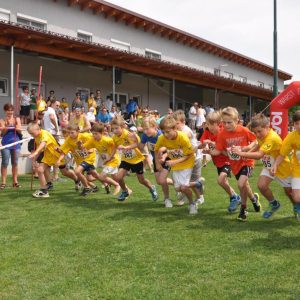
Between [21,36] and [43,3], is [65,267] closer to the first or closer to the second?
[21,36]

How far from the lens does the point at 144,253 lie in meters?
4.92

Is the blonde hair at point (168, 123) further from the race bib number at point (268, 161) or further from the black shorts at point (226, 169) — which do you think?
the race bib number at point (268, 161)

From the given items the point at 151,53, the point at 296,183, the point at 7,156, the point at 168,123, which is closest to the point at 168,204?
the point at 168,123

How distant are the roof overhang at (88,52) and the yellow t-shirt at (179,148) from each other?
925 centimetres

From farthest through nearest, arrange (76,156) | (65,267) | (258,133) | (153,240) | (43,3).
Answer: (43,3)
(76,156)
(258,133)
(153,240)
(65,267)

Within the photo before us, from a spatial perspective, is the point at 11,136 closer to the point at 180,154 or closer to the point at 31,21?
the point at 180,154

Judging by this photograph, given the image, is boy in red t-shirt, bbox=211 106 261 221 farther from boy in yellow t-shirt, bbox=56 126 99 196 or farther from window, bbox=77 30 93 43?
window, bbox=77 30 93 43

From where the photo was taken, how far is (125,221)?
6.62m

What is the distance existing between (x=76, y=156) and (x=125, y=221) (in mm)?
2947

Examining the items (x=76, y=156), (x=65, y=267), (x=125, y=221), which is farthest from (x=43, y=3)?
(x=65, y=267)

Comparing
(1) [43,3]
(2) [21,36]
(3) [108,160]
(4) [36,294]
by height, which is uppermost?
(1) [43,3]

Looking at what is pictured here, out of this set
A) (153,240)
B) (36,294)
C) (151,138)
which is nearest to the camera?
(36,294)

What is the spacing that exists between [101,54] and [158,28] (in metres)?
9.43

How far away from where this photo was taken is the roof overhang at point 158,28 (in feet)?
74.2
